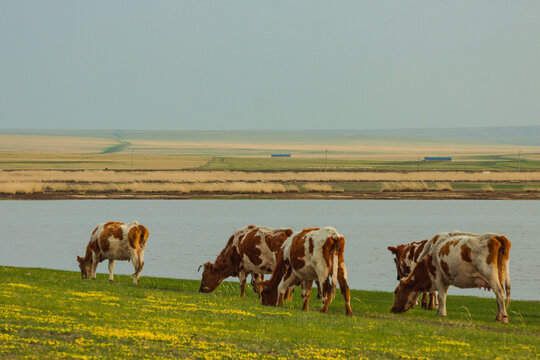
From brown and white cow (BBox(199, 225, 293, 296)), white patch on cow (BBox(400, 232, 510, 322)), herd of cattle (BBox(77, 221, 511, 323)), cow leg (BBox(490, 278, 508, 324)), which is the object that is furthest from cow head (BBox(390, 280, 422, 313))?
brown and white cow (BBox(199, 225, 293, 296))

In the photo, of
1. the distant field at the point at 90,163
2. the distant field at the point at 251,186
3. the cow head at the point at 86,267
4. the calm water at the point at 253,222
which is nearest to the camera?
the cow head at the point at 86,267

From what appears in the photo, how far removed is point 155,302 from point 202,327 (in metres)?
3.78

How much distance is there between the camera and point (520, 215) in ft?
194

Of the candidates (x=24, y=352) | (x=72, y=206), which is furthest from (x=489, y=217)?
(x=24, y=352)

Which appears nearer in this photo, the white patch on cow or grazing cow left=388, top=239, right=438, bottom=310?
the white patch on cow

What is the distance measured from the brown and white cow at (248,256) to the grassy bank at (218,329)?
4.98 feet

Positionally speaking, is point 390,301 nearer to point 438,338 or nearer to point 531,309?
point 531,309

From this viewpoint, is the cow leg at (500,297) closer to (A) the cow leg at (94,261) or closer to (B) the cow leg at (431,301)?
(B) the cow leg at (431,301)

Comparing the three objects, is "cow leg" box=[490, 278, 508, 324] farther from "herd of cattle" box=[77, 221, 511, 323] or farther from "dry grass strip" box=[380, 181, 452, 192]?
"dry grass strip" box=[380, 181, 452, 192]

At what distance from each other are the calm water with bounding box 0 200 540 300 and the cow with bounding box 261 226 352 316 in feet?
30.4

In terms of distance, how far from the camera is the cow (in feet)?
57.2

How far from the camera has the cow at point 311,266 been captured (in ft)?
57.2

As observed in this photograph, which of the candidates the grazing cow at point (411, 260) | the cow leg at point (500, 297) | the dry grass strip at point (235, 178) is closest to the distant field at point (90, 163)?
the dry grass strip at point (235, 178)

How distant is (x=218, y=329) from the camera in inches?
548
